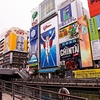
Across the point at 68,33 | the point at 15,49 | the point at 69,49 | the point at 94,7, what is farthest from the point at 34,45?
the point at 94,7

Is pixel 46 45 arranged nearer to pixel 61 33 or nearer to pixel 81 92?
pixel 61 33

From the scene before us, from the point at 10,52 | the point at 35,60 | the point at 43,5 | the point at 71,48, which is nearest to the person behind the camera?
the point at 71,48

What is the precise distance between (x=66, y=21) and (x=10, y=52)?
38369mm

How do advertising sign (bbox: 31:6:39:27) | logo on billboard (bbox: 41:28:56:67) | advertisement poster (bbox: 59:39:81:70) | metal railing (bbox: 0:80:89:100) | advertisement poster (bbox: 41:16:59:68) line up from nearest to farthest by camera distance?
metal railing (bbox: 0:80:89:100) < advertisement poster (bbox: 59:39:81:70) < advertisement poster (bbox: 41:16:59:68) < logo on billboard (bbox: 41:28:56:67) < advertising sign (bbox: 31:6:39:27)

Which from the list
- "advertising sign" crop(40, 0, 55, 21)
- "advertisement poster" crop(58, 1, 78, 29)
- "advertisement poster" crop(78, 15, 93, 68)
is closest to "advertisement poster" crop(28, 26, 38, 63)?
"advertising sign" crop(40, 0, 55, 21)

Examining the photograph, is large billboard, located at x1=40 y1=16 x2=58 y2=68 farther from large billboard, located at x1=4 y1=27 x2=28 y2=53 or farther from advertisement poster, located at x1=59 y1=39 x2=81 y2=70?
large billboard, located at x1=4 y1=27 x2=28 y2=53

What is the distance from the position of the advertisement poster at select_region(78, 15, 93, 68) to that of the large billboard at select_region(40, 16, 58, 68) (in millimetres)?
10603

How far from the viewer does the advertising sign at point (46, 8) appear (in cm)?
5316

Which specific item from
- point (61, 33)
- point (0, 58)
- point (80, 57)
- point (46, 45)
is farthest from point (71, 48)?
point (0, 58)

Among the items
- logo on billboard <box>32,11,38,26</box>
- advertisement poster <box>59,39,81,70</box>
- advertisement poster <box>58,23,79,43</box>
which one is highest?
logo on billboard <box>32,11,38,26</box>

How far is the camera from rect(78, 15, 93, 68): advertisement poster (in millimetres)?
34062

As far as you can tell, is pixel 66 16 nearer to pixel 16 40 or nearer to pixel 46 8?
pixel 46 8

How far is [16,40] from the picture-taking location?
2911 inches

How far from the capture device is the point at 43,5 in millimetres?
58656
